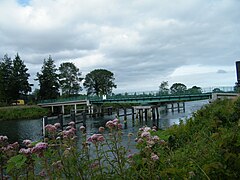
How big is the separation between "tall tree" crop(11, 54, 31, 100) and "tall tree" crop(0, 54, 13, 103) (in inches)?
37.7

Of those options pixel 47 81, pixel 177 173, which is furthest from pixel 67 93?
pixel 177 173

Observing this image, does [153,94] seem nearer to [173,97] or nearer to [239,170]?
[173,97]

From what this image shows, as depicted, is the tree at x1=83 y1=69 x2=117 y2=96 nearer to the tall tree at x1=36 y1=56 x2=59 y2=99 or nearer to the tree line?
the tree line

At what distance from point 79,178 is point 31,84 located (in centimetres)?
7177

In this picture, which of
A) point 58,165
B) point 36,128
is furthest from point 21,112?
point 58,165

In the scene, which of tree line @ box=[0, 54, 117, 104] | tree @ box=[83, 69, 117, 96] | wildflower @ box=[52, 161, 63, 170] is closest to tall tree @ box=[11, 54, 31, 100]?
tree line @ box=[0, 54, 117, 104]

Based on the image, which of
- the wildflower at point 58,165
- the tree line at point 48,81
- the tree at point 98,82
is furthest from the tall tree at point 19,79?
the wildflower at point 58,165

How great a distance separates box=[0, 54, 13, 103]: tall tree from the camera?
61.2m

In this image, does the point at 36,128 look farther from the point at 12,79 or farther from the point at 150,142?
the point at 12,79

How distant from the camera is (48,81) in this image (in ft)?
228

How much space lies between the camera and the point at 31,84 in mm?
70500

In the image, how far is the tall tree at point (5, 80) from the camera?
61.2 metres

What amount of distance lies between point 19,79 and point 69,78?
18.8m

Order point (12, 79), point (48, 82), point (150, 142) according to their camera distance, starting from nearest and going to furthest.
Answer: point (150, 142)
point (12, 79)
point (48, 82)
